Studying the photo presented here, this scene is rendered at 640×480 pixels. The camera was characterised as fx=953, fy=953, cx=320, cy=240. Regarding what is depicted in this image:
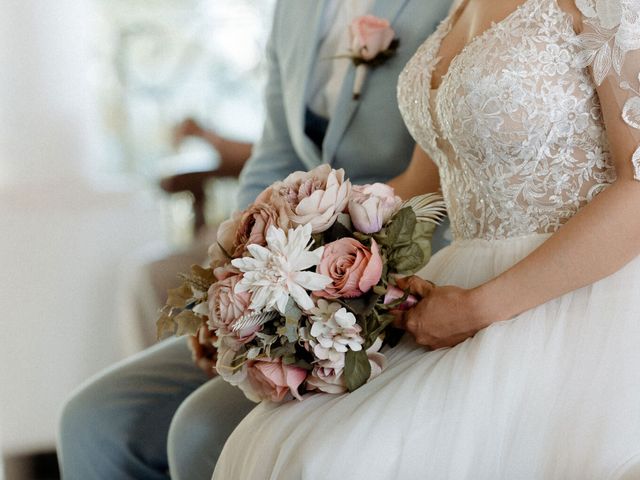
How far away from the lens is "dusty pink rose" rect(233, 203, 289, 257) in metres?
1.45

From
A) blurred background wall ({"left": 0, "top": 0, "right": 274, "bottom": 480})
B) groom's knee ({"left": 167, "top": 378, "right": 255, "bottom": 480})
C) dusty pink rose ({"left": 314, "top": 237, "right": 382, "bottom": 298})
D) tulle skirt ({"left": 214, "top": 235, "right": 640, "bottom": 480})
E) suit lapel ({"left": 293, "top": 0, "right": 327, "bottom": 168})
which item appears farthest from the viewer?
blurred background wall ({"left": 0, "top": 0, "right": 274, "bottom": 480})

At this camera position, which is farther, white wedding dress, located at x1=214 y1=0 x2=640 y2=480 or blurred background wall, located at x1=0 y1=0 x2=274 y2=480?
blurred background wall, located at x1=0 y1=0 x2=274 y2=480

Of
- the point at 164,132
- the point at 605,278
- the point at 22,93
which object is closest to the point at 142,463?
the point at 605,278

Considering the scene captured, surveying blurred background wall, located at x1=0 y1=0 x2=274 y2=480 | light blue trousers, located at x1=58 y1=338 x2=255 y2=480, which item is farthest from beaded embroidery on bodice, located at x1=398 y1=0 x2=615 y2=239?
blurred background wall, located at x1=0 y1=0 x2=274 y2=480

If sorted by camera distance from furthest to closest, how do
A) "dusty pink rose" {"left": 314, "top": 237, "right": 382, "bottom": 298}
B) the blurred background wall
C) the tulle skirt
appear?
the blurred background wall
"dusty pink rose" {"left": 314, "top": 237, "right": 382, "bottom": 298}
the tulle skirt

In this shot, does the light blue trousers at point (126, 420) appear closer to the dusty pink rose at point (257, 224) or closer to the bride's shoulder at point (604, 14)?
the dusty pink rose at point (257, 224)

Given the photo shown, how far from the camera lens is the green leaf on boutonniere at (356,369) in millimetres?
1441

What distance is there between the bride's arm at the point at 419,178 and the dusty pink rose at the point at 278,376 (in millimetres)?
691

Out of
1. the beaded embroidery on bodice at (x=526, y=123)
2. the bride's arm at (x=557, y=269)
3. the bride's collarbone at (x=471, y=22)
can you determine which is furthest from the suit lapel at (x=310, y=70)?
the bride's arm at (x=557, y=269)

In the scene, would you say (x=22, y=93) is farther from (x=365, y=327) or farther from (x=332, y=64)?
(x=365, y=327)

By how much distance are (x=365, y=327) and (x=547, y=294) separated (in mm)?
284

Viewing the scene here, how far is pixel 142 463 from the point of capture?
85.0 inches

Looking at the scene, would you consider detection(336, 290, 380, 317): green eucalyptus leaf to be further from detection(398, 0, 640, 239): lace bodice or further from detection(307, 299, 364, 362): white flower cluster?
detection(398, 0, 640, 239): lace bodice

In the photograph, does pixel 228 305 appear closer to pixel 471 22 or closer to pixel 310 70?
pixel 471 22
